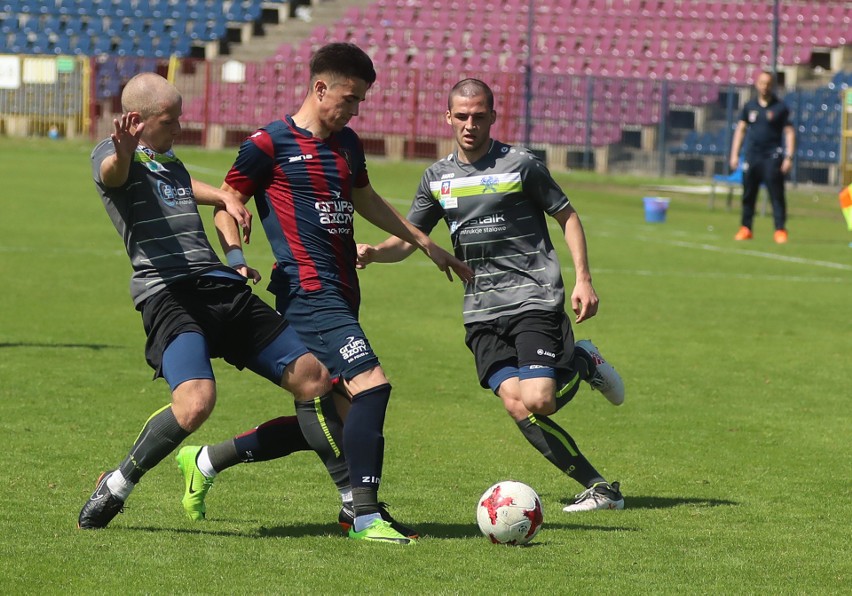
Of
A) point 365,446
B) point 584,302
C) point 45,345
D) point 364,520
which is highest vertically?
point 584,302

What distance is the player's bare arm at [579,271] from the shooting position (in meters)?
6.48

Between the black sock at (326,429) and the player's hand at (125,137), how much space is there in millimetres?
1274

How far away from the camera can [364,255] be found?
6.51 metres

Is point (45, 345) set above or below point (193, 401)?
below

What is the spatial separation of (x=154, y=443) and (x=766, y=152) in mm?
16318

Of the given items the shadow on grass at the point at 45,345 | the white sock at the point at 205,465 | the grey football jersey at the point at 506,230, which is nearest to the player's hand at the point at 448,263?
the grey football jersey at the point at 506,230

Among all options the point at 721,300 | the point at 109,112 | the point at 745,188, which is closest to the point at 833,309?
the point at 721,300

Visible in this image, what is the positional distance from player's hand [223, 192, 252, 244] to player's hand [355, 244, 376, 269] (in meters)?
0.66

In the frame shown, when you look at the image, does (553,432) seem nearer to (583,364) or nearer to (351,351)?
(583,364)

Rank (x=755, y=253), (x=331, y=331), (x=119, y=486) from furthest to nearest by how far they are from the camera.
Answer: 1. (x=755, y=253)
2. (x=331, y=331)
3. (x=119, y=486)

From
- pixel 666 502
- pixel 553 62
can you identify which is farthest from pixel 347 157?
pixel 553 62

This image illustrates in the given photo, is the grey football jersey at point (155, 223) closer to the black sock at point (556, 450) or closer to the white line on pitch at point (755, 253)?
the black sock at point (556, 450)

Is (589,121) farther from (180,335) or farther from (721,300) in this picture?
(180,335)

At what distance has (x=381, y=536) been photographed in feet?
18.6
